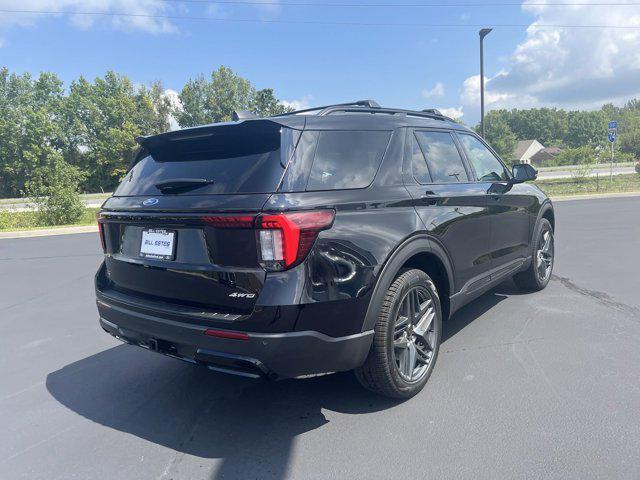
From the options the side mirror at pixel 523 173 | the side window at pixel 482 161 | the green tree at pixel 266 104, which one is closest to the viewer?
the side window at pixel 482 161

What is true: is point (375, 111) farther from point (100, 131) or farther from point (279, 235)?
point (100, 131)

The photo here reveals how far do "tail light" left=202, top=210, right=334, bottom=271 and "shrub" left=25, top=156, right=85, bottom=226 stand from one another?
1760 cm

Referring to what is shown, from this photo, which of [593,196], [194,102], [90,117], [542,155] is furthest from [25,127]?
[542,155]

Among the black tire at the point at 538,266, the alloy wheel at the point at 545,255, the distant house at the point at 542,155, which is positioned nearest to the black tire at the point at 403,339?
the black tire at the point at 538,266

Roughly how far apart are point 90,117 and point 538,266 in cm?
5777

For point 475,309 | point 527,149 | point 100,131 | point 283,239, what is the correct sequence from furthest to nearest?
1. point 527,149
2. point 100,131
3. point 475,309
4. point 283,239

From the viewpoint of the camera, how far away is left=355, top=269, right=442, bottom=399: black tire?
2.67 metres

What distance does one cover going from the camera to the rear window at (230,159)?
2.39 m

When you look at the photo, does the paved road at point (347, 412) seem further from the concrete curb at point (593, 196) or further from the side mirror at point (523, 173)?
the concrete curb at point (593, 196)

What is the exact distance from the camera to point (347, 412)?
9.44 ft

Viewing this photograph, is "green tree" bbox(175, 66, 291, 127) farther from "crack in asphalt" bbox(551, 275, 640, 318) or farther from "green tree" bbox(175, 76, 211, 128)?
"crack in asphalt" bbox(551, 275, 640, 318)

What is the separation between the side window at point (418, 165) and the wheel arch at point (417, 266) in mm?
455

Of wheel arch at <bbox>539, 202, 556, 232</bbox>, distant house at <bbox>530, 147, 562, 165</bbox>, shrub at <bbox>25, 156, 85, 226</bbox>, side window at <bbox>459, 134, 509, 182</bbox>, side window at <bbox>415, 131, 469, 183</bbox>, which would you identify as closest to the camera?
side window at <bbox>415, 131, 469, 183</bbox>

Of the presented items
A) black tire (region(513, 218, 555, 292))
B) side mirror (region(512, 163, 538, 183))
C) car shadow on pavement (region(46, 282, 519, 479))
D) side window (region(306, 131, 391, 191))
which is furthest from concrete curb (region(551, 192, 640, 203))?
car shadow on pavement (region(46, 282, 519, 479))
